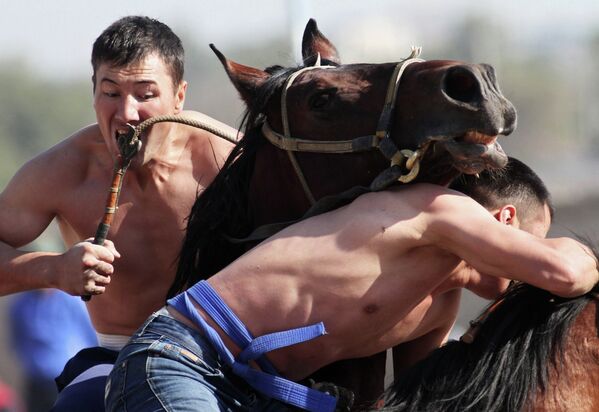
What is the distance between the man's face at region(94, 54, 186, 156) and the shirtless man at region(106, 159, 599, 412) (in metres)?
1.12

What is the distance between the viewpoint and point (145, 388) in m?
3.06

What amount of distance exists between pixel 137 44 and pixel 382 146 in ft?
4.51

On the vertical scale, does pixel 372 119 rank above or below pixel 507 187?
above

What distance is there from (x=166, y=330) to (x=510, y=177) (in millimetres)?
1169

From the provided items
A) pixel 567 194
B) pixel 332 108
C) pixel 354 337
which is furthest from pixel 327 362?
pixel 567 194

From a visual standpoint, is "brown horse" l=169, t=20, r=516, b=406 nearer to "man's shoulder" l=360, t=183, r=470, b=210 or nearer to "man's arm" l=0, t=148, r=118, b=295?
"man's shoulder" l=360, t=183, r=470, b=210

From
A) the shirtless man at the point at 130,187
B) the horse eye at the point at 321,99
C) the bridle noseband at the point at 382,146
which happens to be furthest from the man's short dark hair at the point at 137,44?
the horse eye at the point at 321,99

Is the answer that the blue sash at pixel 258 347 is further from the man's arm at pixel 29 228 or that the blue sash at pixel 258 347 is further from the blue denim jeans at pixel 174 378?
the man's arm at pixel 29 228

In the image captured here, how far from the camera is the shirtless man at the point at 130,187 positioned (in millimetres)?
4285

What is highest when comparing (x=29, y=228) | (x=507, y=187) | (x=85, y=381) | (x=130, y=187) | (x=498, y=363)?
(x=507, y=187)

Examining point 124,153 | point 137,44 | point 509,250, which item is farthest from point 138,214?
point 509,250

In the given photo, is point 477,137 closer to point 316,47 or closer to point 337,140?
point 337,140

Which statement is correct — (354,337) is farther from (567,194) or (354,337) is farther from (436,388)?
(567,194)

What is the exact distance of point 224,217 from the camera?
362 cm
